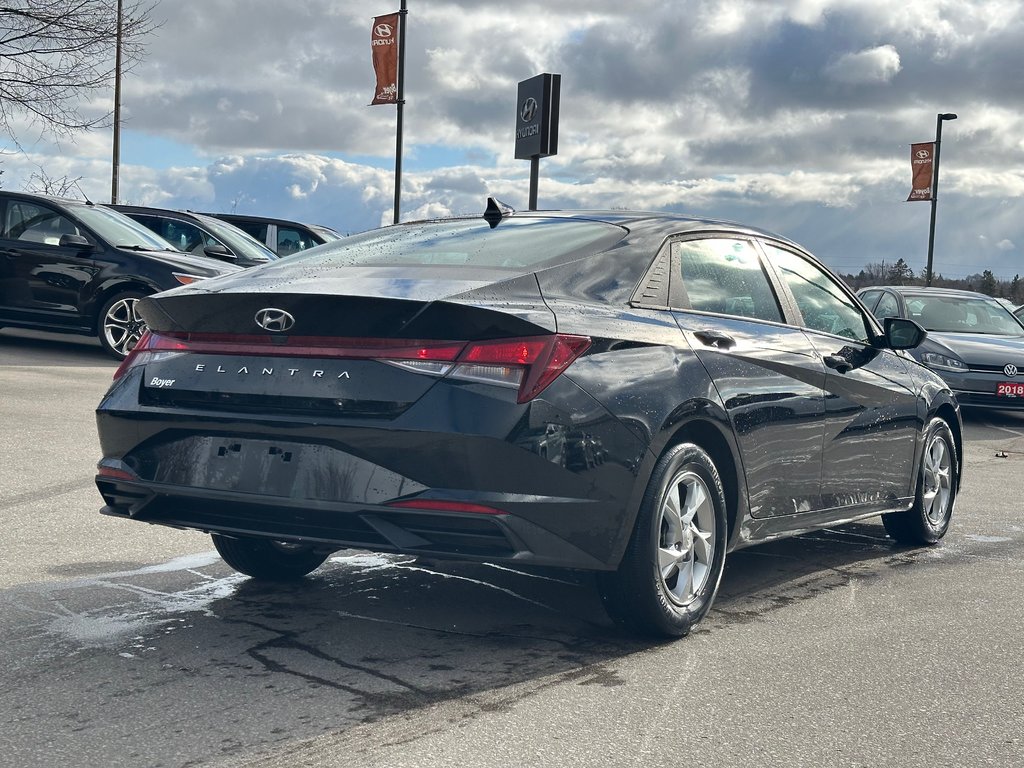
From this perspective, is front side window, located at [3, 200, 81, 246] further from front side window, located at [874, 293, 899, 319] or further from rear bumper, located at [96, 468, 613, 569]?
rear bumper, located at [96, 468, 613, 569]

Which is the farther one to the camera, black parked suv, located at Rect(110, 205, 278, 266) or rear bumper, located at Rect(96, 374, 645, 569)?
black parked suv, located at Rect(110, 205, 278, 266)

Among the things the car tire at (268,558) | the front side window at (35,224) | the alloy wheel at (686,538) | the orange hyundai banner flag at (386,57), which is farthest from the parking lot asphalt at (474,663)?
the orange hyundai banner flag at (386,57)

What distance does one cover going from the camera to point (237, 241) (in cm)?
1897

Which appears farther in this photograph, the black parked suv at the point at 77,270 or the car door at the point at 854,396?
the black parked suv at the point at 77,270

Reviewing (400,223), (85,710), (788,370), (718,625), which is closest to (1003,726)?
(718,625)

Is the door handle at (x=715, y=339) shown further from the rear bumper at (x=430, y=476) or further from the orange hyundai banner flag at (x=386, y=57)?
the orange hyundai banner flag at (x=386, y=57)

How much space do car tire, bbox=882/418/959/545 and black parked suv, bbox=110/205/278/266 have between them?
1272 cm

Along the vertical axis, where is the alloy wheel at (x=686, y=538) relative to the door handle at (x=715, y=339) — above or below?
below

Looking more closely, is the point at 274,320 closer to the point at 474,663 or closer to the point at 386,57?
the point at 474,663

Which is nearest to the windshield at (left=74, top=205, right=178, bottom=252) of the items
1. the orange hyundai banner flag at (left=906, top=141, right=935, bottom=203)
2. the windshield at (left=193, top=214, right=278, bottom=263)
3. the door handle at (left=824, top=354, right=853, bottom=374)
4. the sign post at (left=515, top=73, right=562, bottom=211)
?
the windshield at (left=193, top=214, right=278, bottom=263)

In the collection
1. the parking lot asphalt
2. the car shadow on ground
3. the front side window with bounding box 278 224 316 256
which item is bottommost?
the parking lot asphalt

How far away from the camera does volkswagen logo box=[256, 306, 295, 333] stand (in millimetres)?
4438

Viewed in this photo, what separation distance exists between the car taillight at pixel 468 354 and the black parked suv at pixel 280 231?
1890cm

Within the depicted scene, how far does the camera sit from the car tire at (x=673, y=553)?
183 inches
